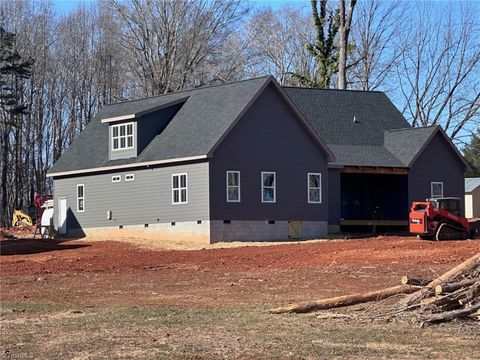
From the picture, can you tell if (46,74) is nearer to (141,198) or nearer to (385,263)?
(141,198)

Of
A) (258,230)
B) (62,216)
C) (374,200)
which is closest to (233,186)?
(258,230)

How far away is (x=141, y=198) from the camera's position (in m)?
41.1

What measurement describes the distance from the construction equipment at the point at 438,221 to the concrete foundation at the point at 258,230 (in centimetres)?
496

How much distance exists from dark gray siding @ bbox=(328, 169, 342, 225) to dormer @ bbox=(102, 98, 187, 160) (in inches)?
305

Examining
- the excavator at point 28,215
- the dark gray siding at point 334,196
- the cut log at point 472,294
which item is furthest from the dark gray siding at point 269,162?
the cut log at point 472,294

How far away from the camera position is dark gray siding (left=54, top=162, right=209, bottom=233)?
3838cm

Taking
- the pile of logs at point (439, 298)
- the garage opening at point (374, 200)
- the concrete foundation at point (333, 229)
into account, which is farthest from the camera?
the garage opening at point (374, 200)

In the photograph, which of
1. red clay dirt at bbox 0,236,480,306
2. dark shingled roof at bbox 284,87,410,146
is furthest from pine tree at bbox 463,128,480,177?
red clay dirt at bbox 0,236,480,306

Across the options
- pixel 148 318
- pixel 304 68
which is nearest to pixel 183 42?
pixel 304 68

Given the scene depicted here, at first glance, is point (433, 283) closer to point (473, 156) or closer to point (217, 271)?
point (217, 271)

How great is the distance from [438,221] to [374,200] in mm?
9655

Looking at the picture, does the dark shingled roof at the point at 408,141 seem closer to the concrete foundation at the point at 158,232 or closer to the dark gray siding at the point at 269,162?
the dark gray siding at the point at 269,162

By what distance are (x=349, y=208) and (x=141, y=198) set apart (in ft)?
36.8

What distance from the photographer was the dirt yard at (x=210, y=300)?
13.2 metres
